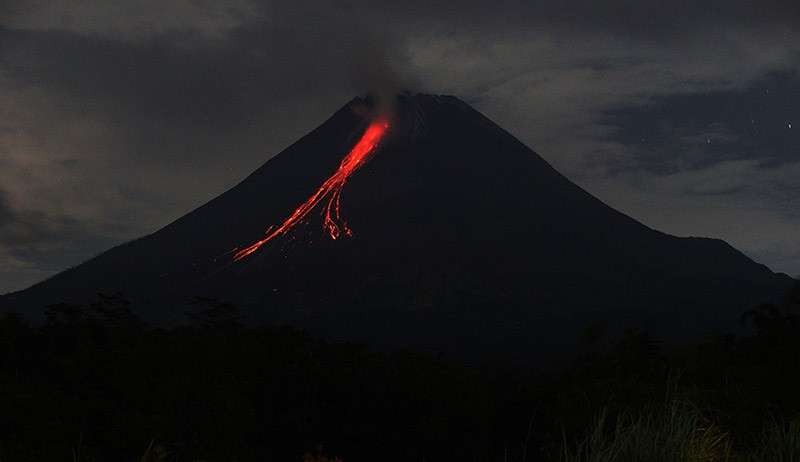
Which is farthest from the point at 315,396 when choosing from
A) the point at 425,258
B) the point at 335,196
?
the point at 335,196

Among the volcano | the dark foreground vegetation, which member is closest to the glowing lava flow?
the volcano

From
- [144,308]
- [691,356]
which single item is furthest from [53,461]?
[144,308]

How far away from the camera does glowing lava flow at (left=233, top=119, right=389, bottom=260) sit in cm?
10950

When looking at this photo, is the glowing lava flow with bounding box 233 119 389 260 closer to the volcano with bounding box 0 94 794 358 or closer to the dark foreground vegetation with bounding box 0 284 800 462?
the volcano with bounding box 0 94 794 358

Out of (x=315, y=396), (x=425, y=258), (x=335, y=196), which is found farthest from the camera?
(x=335, y=196)

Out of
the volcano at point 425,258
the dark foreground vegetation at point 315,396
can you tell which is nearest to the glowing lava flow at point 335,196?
the volcano at point 425,258

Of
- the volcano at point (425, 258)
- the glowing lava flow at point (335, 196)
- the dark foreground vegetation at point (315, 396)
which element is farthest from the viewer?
the glowing lava flow at point (335, 196)

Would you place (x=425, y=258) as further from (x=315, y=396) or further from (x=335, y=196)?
(x=315, y=396)

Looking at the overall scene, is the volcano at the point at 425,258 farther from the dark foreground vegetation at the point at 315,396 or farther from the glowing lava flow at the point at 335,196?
the dark foreground vegetation at the point at 315,396

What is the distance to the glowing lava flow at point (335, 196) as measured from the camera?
359 feet

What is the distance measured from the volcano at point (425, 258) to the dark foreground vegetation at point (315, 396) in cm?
5901

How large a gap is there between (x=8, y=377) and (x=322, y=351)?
18.3ft

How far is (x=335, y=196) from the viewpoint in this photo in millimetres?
116375

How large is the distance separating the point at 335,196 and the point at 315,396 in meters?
101
